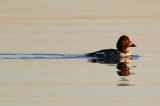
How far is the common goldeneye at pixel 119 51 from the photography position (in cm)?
2658

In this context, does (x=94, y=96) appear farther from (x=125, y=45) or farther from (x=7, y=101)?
(x=125, y=45)

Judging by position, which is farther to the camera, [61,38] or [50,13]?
[50,13]

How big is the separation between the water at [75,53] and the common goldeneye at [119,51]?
0.29 meters

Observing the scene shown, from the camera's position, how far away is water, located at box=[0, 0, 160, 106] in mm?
19234

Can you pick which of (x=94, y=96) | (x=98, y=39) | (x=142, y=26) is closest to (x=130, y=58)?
(x=98, y=39)

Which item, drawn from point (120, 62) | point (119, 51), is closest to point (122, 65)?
point (120, 62)

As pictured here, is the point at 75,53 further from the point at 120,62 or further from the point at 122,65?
the point at 122,65

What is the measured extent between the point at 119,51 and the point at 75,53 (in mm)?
2237

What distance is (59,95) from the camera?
19.1 meters

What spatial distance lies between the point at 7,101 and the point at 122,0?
2530 centimetres

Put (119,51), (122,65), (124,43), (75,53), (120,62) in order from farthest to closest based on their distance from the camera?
1. (124,43)
2. (119,51)
3. (75,53)
4. (120,62)
5. (122,65)

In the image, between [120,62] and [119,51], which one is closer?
[120,62]

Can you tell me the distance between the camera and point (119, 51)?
2831 centimetres

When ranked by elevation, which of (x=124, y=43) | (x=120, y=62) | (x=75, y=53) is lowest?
(x=120, y=62)
